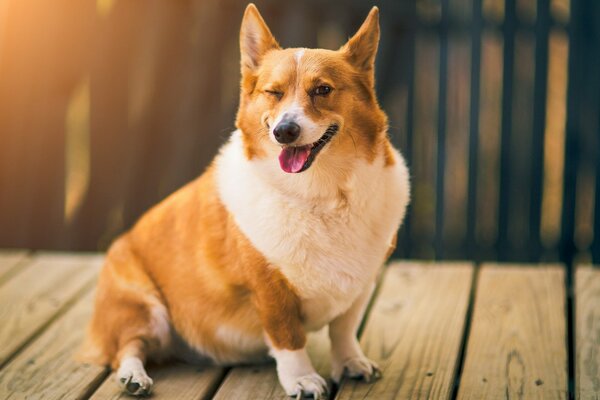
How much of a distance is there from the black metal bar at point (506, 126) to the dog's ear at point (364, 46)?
1770 millimetres

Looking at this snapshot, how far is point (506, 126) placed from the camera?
4.75m

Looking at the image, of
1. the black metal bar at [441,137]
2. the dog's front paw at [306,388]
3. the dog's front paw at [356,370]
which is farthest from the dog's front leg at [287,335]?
the black metal bar at [441,137]

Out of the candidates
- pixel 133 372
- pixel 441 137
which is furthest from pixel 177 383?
pixel 441 137

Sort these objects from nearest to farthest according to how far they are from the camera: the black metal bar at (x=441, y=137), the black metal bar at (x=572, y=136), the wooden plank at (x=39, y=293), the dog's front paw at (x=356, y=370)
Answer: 1. the dog's front paw at (x=356, y=370)
2. the wooden plank at (x=39, y=293)
3. the black metal bar at (x=572, y=136)
4. the black metal bar at (x=441, y=137)

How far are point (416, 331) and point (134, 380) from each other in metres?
1.05

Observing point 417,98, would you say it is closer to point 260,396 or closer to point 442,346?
point 442,346

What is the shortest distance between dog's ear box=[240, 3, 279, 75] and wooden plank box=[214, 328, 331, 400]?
96 centimetres

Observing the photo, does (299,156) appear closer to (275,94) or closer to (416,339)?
(275,94)

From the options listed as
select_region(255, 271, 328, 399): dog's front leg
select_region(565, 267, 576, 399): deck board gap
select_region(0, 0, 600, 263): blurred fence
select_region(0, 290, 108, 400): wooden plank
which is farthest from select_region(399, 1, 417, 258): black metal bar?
select_region(255, 271, 328, 399): dog's front leg

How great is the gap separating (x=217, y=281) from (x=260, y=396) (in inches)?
15.3

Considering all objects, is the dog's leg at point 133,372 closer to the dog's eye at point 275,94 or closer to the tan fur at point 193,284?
the tan fur at point 193,284

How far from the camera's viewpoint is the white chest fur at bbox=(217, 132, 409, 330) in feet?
9.70

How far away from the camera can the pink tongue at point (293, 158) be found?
2846 millimetres

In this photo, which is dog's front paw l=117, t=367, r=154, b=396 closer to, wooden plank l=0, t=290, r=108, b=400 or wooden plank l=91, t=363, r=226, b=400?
wooden plank l=91, t=363, r=226, b=400
